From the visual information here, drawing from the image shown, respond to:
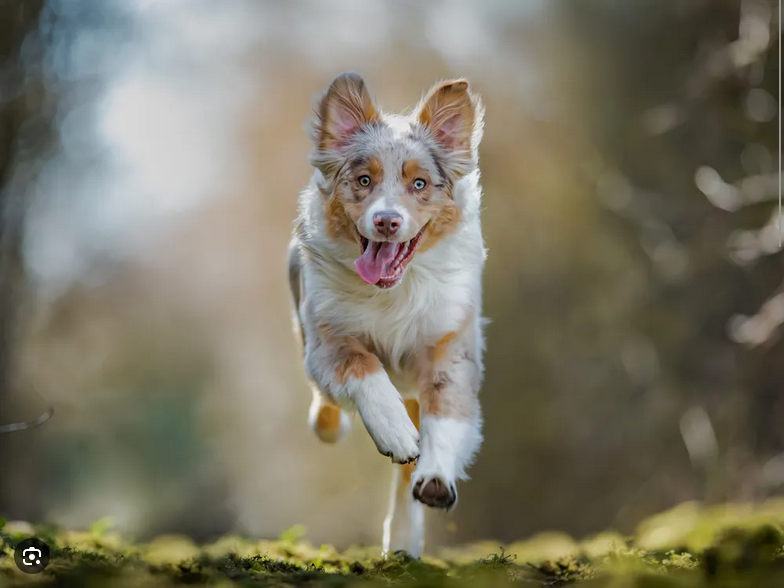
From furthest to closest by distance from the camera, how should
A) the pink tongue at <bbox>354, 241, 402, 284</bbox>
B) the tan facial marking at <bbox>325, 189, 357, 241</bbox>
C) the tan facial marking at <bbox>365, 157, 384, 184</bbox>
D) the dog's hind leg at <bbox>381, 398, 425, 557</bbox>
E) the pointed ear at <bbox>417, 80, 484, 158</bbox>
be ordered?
the dog's hind leg at <bbox>381, 398, 425, 557</bbox> < the pointed ear at <bbox>417, 80, 484, 158</bbox> < the tan facial marking at <bbox>325, 189, 357, 241</bbox> < the tan facial marking at <bbox>365, 157, 384, 184</bbox> < the pink tongue at <bbox>354, 241, 402, 284</bbox>

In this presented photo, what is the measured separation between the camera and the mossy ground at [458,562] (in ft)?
9.32

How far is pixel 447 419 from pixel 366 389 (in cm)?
46

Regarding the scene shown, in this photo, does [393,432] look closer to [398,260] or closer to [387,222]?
[398,260]

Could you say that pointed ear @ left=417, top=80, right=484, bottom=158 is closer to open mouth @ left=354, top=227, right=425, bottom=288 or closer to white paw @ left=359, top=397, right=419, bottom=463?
open mouth @ left=354, top=227, right=425, bottom=288

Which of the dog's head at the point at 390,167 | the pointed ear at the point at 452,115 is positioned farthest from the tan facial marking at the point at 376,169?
the pointed ear at the point at 452,115

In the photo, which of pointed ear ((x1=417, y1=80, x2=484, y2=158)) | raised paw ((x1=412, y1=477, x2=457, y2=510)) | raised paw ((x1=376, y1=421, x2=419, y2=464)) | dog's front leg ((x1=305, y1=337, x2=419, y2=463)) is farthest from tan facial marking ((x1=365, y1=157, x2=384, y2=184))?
raised paw ((x1=412, y1=477, x2=457, y2=510))

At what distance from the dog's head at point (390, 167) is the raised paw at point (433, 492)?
1.02m

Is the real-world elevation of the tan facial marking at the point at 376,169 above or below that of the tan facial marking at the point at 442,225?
above

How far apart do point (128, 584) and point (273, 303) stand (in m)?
13.7

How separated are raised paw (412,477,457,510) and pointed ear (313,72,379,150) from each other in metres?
1.95

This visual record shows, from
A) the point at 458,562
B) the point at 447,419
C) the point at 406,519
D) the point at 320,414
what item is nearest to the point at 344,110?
the point at 447,419

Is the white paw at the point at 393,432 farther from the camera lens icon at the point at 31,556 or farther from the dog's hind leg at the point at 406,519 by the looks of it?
the camera lens icon at the point at 31,556

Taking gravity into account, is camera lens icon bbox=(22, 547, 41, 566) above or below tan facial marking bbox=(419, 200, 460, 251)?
below

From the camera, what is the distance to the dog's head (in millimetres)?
4191
